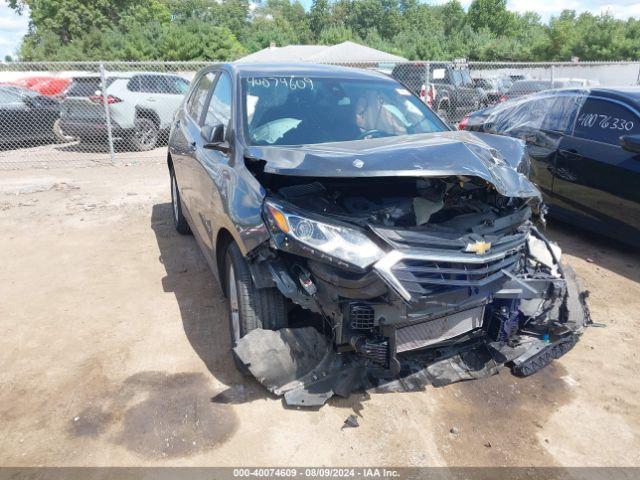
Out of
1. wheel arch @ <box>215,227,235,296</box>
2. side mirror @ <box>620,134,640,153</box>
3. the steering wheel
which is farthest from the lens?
side mirror @ <box>620,134,640,153</box>

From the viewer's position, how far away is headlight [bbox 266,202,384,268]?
248 cm

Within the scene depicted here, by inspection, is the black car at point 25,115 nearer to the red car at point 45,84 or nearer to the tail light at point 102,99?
the tail light at point 102,99

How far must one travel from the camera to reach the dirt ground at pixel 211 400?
2.62 metres

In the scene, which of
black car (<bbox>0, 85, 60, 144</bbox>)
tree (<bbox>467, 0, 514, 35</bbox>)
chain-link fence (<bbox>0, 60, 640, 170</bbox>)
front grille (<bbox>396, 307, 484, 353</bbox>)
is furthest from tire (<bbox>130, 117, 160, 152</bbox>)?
tree (<bbox>467, 0, 514, 35</bbox>)

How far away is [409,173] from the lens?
255 cm

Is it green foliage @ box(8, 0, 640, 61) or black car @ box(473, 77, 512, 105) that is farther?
green foliage @ box(8, 0, 640, 61)

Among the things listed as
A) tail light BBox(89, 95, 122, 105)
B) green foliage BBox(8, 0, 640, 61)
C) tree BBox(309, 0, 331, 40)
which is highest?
tree BBox(309, 0, 331, 40)

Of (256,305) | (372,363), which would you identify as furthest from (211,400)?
(372,363)

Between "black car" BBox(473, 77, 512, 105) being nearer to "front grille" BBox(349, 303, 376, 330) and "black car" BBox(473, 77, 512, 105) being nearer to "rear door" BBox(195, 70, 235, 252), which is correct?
"rear door" BBox(195, 70, 235, 252)

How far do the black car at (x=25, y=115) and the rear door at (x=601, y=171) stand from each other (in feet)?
38.3

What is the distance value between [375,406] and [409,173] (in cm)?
137

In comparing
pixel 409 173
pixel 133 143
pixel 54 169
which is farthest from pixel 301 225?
pixel 133 143

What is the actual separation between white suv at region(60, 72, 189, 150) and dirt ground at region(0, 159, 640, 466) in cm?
694

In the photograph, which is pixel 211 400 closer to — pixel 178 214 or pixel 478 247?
pixel 478 247
